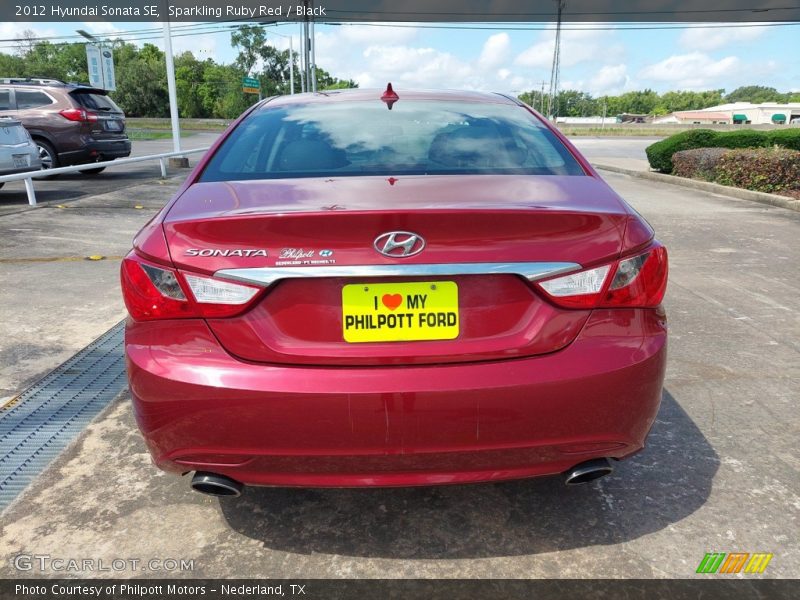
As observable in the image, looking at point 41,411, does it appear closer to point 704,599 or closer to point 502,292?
point 502,292

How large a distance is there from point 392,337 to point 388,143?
108cm

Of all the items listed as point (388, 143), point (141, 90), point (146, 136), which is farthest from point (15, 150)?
point (141, 90)

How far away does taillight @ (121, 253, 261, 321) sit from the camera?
197 cm

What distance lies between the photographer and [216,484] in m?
2.09

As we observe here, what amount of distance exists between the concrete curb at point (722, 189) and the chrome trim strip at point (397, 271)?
423 inches

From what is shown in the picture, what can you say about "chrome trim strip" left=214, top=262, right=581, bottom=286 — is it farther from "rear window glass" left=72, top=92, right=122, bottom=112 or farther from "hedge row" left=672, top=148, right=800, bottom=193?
"rear window glass" left=72, top=92, right=122, bottom=112

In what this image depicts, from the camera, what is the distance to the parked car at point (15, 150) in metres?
10.1

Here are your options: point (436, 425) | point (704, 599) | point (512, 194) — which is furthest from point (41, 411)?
point (704, 599)

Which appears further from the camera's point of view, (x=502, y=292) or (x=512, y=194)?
(x=512, y=194)

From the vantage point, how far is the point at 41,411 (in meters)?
3.43

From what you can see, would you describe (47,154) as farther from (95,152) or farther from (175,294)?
(175,294)

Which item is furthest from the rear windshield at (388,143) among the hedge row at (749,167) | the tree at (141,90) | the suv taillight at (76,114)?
the tree at (141,90)

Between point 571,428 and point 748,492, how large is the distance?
1146mm
